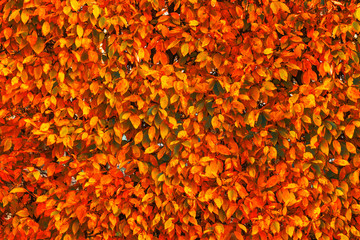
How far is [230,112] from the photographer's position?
12.3ft

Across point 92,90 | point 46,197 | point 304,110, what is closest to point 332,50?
point 304,110

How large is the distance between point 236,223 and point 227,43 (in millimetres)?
1587

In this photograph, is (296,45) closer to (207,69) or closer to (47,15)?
(207,69)

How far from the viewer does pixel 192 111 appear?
3650 mm

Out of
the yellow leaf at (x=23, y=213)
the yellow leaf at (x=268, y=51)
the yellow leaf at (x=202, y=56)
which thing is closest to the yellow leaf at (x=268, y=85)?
the yellow leaf at (x=268, y=51)

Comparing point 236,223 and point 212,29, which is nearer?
point 212,29

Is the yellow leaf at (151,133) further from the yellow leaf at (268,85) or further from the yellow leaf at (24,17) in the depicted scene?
the yellow leaf at (24,17)

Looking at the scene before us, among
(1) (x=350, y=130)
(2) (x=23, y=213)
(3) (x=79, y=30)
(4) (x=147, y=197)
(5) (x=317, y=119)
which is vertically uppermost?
(3) (x=79, y=30)

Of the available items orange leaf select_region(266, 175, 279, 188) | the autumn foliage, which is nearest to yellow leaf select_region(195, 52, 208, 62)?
the autumn foliage

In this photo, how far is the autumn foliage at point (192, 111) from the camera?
3666 millimetres

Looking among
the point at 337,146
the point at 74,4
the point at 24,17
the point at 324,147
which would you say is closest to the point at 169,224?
the point at 324,147

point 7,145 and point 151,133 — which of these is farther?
point 7,145

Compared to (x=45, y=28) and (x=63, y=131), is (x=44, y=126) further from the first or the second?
(x=45, y=28)

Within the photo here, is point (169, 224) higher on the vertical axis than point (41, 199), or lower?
lower
